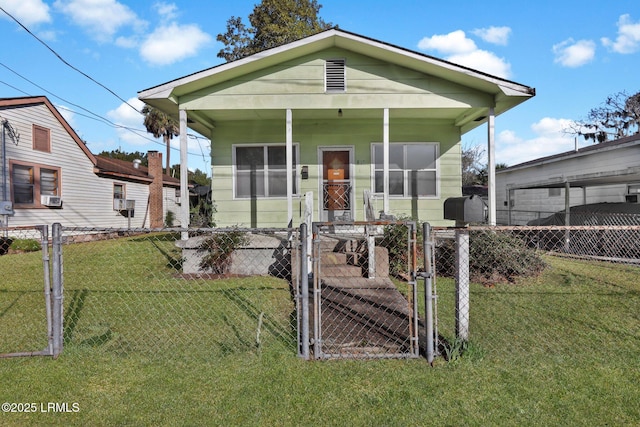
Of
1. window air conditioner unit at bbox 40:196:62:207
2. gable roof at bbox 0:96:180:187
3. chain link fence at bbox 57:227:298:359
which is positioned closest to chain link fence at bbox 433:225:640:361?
chain link fence at bbox 57:227:298:359

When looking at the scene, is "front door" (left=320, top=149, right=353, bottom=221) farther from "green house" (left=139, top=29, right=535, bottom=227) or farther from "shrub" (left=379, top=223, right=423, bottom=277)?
"shrub" (left=379, top=223, right=423, bottom=277)

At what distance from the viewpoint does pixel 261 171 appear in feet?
34.9

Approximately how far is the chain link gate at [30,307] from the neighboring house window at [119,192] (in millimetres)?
10610

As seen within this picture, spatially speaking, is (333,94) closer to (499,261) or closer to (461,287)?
(499,261)

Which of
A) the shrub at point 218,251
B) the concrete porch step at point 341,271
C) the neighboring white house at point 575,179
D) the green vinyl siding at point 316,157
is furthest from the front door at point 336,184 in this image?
the neighboring white house at point 575,179

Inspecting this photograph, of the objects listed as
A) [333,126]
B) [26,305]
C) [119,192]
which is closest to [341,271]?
[333,126]

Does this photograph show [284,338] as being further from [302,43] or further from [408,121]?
[408,121]

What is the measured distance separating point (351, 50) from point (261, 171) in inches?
150

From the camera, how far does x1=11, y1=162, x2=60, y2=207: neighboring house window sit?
13.7 m

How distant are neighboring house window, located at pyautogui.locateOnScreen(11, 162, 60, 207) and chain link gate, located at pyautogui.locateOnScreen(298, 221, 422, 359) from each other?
11684mm

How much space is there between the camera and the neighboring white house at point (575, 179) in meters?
11.4

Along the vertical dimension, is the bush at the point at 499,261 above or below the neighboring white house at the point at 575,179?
below

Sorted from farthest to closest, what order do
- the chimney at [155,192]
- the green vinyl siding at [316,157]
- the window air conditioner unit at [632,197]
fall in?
the chimney at [155,192], the window air conditioner unit at [632,197], the green vinyl siding at [316,157]

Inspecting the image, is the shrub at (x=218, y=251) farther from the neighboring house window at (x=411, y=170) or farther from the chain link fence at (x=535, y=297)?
the neighboring house window at (x=411, y=170)
